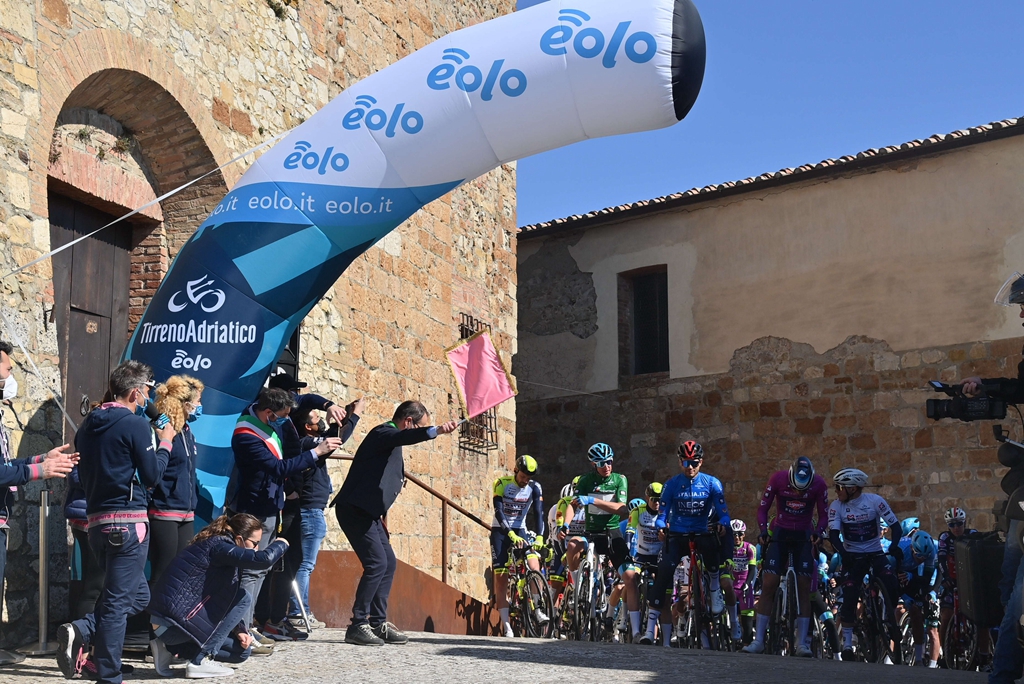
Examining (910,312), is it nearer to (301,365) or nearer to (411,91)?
(301,365)

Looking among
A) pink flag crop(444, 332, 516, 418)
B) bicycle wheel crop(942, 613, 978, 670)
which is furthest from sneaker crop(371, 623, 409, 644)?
bicycle wheel crop(942, 613, 978, 670)

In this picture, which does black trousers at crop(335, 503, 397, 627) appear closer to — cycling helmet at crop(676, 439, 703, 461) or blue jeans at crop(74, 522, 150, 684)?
blue jeans at crop(74, 522, 150, 684)

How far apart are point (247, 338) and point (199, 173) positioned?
3.30 m

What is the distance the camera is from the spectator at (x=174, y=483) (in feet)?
22.0

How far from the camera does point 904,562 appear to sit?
1223cm

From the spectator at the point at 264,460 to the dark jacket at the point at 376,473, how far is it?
564mm

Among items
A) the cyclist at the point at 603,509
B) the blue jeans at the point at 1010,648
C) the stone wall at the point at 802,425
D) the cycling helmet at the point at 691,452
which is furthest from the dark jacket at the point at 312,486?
the stone wall at the point at 802,425

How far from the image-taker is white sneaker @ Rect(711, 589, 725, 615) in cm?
1061

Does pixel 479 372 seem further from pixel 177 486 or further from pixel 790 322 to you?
pixel 790 322

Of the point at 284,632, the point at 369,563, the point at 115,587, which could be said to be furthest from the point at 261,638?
the point at 115,587

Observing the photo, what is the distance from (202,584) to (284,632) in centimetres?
212

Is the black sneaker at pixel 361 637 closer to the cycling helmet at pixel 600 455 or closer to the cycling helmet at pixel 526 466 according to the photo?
the cycling helmet at pixel 526 466

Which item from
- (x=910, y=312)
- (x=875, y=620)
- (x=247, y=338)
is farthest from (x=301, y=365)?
(x=910, y=312)

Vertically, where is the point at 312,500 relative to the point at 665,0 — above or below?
below
